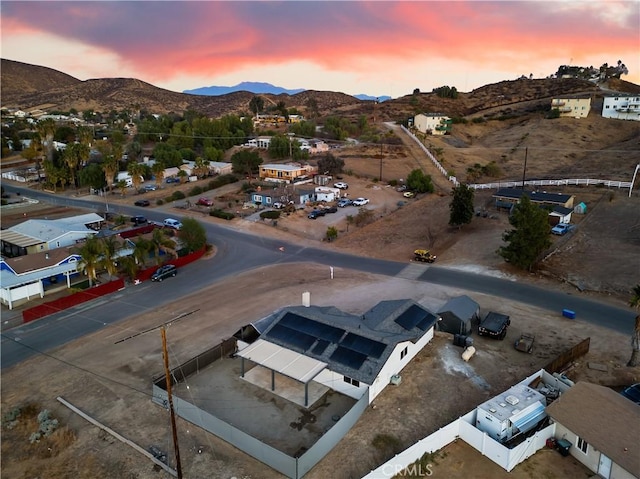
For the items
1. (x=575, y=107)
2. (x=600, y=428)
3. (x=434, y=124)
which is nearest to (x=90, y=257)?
(x=600, y=428)

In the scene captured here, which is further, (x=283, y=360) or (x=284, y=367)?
(x=283, y=360)

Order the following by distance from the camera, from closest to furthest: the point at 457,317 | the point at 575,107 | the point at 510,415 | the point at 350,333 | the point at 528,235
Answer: the point at 510,415 → the point at 350,333 → the point at 457,317 → the point at 528,235 → the point at 575,107

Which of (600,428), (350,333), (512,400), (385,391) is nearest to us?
(600,428)

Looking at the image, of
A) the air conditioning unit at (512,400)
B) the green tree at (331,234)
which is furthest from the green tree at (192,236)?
the air conditioning unit at (512,400)

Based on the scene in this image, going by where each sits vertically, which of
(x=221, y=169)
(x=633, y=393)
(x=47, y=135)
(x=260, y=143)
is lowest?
(x=633, y=393)

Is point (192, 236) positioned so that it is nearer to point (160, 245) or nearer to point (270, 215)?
point (160, 245)

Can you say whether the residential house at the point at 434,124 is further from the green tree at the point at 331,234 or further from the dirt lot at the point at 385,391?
the green tree at the point at 331,234

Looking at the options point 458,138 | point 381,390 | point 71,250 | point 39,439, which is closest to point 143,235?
point 71,250

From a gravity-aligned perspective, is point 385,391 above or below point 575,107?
below
